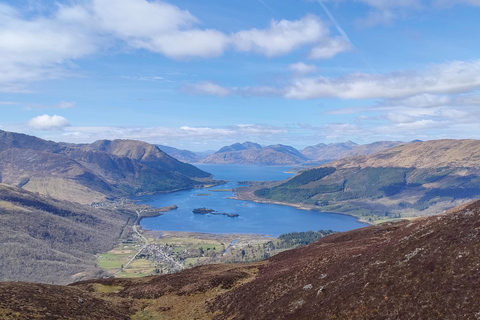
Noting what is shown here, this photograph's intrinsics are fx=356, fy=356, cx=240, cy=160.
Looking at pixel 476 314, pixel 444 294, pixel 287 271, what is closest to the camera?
pixel 476 314

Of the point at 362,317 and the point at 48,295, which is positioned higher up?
the point at 362,317

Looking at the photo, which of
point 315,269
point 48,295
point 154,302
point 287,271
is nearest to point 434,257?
point 315,269

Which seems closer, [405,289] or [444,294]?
[444,294]

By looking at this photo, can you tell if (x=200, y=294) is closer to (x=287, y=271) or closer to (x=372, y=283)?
(x=287, y=271)

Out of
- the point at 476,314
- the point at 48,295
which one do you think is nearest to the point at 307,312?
the point at 476,314

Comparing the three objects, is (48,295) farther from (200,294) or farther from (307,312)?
(307,312)

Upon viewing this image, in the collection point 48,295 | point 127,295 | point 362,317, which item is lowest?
point 127,295

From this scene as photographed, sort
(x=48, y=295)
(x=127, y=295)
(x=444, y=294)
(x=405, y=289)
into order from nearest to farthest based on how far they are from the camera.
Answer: (x=444, y=294), (x=405, y=289), (x=48, y=295), (x=127, y=295)
